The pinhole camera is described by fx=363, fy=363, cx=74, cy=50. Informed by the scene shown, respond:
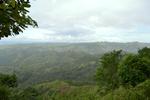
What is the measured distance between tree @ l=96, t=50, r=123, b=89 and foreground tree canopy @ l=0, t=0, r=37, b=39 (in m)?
101

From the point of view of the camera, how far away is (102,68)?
119375 mm

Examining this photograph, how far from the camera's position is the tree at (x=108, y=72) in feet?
382

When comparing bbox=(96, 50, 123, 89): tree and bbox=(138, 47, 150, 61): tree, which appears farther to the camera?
bbox=(96, 50, 123, 89): tree

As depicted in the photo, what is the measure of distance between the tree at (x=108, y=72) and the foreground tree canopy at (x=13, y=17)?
100811 millimetres

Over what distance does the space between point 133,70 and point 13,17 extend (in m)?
86.0

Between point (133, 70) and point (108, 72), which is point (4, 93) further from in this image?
point (108, 72)

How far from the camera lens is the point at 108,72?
117250mm

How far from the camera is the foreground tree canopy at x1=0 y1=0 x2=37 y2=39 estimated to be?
42.7 ft

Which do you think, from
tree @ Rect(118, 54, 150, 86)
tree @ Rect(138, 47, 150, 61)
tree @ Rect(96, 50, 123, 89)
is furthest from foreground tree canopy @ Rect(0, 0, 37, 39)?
tree @ Rect(96, 50, 123, 89)

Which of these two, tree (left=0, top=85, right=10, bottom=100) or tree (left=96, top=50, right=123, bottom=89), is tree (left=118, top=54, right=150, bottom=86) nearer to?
tree (left=96, top=50, right=123, bottom=89)

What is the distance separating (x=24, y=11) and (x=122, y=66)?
88.8 m

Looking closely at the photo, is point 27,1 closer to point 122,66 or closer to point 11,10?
point 11,10

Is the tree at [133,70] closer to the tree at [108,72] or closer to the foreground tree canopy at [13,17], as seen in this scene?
the tree at [108,72]

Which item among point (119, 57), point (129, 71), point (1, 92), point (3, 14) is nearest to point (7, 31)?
point (3, 14)
